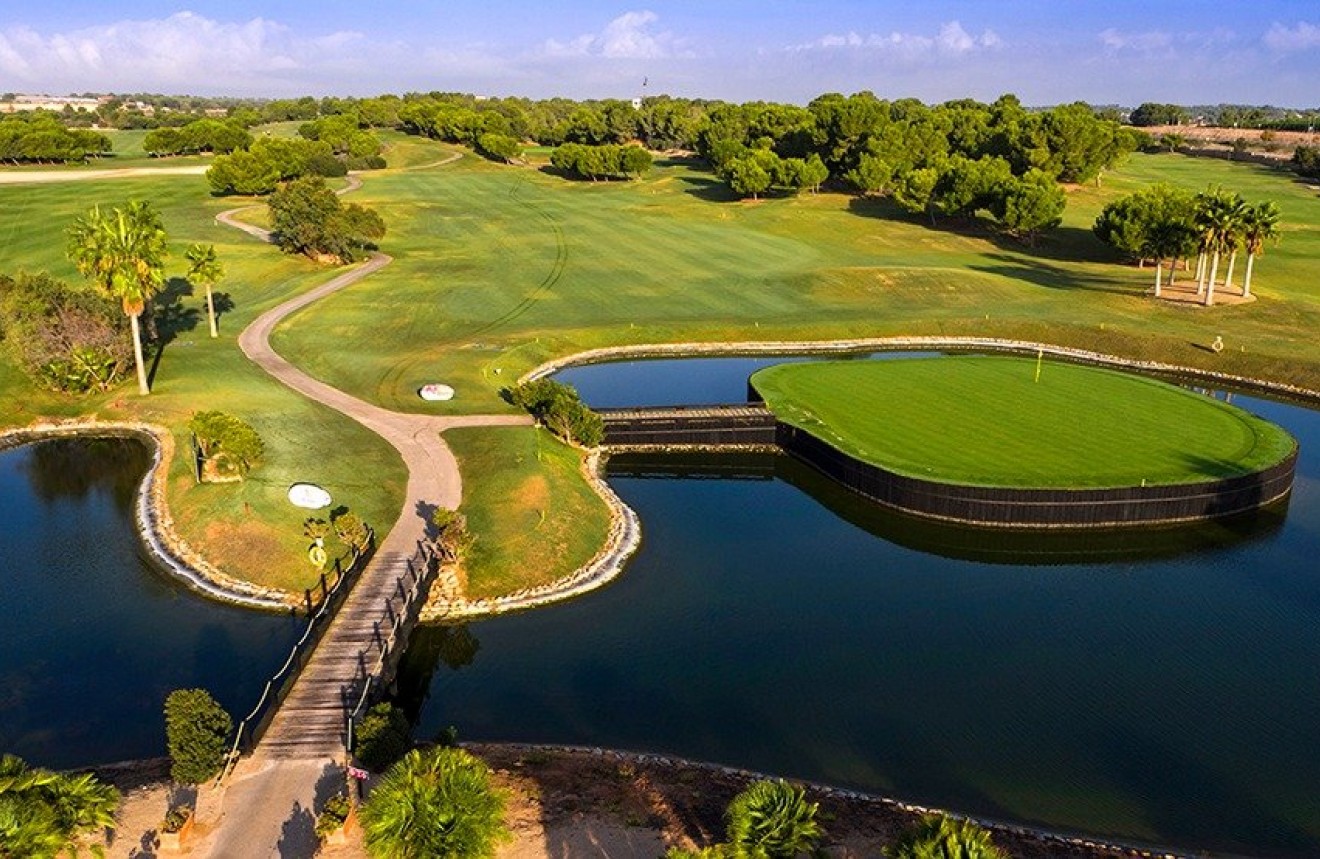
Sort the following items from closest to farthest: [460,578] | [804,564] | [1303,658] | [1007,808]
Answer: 1. [1007,808]
2. [1303,658]
3. [460,578]
4. [804,564]

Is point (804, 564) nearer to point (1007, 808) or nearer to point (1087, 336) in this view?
point (1007, 808)

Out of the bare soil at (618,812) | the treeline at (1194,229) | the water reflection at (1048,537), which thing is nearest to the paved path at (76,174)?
the treeline at (1194,229)

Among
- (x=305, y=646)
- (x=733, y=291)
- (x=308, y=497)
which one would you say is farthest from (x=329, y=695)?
(x=733, y=291)

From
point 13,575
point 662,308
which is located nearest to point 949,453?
point 662,308

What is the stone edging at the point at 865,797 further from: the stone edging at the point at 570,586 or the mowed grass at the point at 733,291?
the mowed grass at the point at 733,291

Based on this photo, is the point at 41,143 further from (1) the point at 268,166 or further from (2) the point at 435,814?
(2) the point at 435,814

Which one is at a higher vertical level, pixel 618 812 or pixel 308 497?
pixel 308 497
